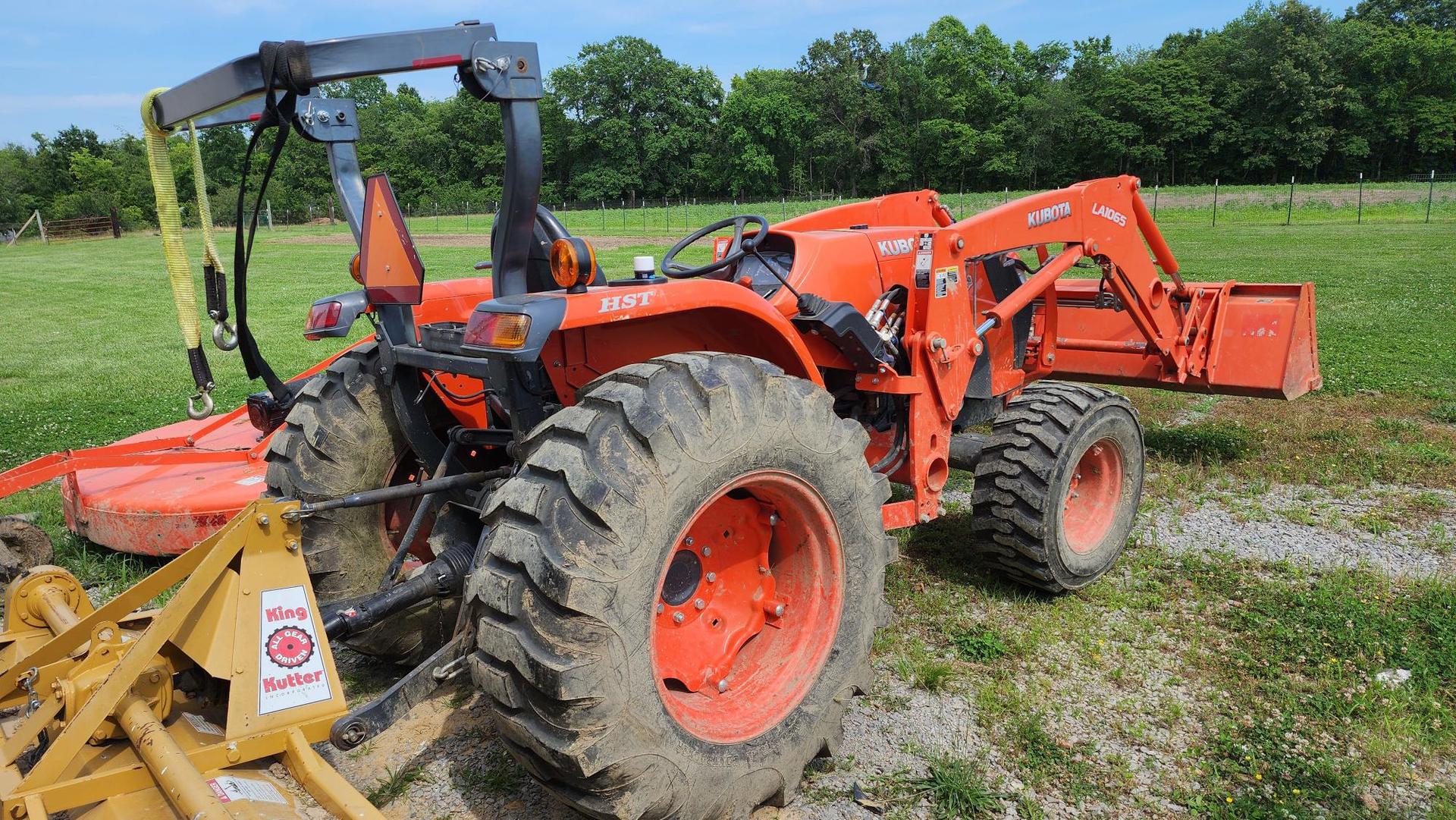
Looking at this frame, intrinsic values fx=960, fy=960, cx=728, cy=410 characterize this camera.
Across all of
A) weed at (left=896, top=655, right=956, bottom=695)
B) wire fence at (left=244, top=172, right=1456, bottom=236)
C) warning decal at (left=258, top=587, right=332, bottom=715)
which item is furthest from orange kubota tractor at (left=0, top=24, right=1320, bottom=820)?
wire fence at (left=244, top=172, right=1456, bottom=236)

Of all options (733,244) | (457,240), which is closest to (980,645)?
(733,244)

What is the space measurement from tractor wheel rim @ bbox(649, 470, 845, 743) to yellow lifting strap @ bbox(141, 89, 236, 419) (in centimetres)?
154

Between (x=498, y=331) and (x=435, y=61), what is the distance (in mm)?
716

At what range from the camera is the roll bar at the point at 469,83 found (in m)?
2.51

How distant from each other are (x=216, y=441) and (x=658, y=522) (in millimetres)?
4724

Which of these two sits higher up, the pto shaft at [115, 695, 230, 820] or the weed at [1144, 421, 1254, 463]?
the pto shaft at [115, 695, 230, 820]

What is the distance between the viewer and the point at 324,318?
360 centimetres

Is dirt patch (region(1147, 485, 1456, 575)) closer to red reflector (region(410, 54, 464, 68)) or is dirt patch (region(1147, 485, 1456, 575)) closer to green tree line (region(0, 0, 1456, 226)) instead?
red reflector (region(410, 54, 464, 68))

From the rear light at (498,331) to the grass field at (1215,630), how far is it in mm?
1735

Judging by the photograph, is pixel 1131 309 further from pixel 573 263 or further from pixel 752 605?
pixel 573 263

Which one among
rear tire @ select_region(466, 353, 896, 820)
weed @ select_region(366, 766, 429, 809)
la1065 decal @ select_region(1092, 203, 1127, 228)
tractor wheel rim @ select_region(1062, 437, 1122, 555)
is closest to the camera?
rear tire @ select_region(466, 353, 896, 820)

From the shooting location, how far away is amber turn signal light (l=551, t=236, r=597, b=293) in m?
2.83

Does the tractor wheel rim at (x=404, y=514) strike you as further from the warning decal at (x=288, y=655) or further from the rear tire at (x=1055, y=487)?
the rear tire at (x=1055, y=487)

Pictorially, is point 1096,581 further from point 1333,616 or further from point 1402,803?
point 1402,803
